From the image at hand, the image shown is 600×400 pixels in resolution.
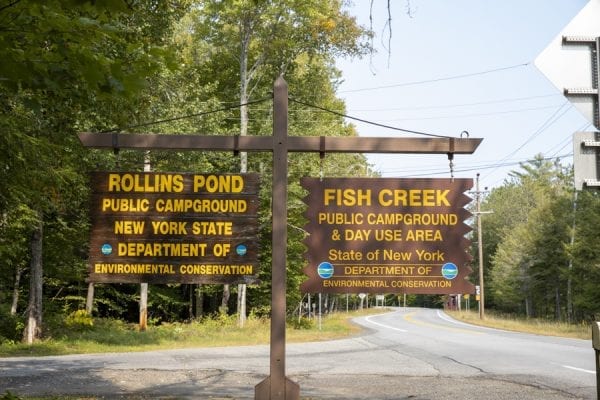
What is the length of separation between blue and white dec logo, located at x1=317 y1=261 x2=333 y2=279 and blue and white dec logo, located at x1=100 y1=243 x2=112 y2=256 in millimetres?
2416

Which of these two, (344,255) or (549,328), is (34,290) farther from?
(549,328)

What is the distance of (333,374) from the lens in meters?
13.2

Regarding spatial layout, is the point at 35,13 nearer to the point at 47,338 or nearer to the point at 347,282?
the point at 347,282

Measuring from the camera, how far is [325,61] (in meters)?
34.0

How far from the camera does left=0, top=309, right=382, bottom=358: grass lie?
63.4 ft

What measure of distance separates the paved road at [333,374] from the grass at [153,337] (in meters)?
2.87

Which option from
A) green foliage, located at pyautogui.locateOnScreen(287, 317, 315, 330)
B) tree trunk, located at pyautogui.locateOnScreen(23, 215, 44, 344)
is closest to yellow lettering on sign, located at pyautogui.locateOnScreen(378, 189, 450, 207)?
tree trunk, located at pyautogui.locateOnScreen(23, 215, 44, 344)

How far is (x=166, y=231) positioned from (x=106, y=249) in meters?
0.73

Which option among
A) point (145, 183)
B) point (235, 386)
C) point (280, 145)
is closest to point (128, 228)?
point (145, 183)

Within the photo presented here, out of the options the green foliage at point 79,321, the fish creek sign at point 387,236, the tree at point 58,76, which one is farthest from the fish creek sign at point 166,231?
the green foliage at point 79,321

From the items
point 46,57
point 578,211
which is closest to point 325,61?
point 46,57

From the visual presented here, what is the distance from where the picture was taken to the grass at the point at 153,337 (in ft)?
63.4

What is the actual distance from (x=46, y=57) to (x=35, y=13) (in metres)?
0.31

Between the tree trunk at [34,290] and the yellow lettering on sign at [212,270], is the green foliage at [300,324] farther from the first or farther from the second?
the yellow lettering on sign at [212,270]
